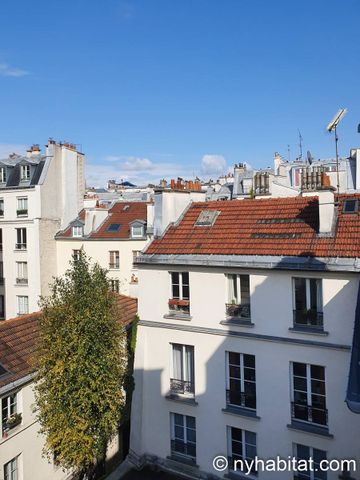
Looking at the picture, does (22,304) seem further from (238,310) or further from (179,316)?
(238,310)

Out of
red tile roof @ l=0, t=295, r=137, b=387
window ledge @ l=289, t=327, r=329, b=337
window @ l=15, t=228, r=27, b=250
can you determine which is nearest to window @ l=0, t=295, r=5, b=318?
window @ l=15, t=228, r=27, b=250

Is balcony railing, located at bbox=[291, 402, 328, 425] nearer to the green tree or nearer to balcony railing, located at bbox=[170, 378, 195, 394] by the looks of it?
balcony railing, located at bbox=[170, 378, 195, 394]

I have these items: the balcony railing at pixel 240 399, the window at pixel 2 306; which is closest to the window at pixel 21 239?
the window at pixel 2 306

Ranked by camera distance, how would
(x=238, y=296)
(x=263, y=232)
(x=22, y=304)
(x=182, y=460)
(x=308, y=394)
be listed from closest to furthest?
1. (x=308, y=394)
2. (x=238, y=296)
3. (x=263, y=232)
4. (x=182, y=460)
5. (x=22, y=304)

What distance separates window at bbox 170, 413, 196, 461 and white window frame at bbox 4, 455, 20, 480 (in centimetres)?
523

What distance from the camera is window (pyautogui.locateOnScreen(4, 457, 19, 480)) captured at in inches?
577

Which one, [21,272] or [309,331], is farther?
[21,272]

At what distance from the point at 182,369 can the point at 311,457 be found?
4871 mm

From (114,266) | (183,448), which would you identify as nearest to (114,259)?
(114,266)

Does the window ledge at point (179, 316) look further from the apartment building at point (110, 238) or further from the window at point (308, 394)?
the apartment building at point (110, 238)

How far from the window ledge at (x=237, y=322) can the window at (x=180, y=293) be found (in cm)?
154

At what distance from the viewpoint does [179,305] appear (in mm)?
15633

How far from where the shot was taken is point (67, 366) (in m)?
14.7

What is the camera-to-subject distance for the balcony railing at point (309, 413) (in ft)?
42.5
